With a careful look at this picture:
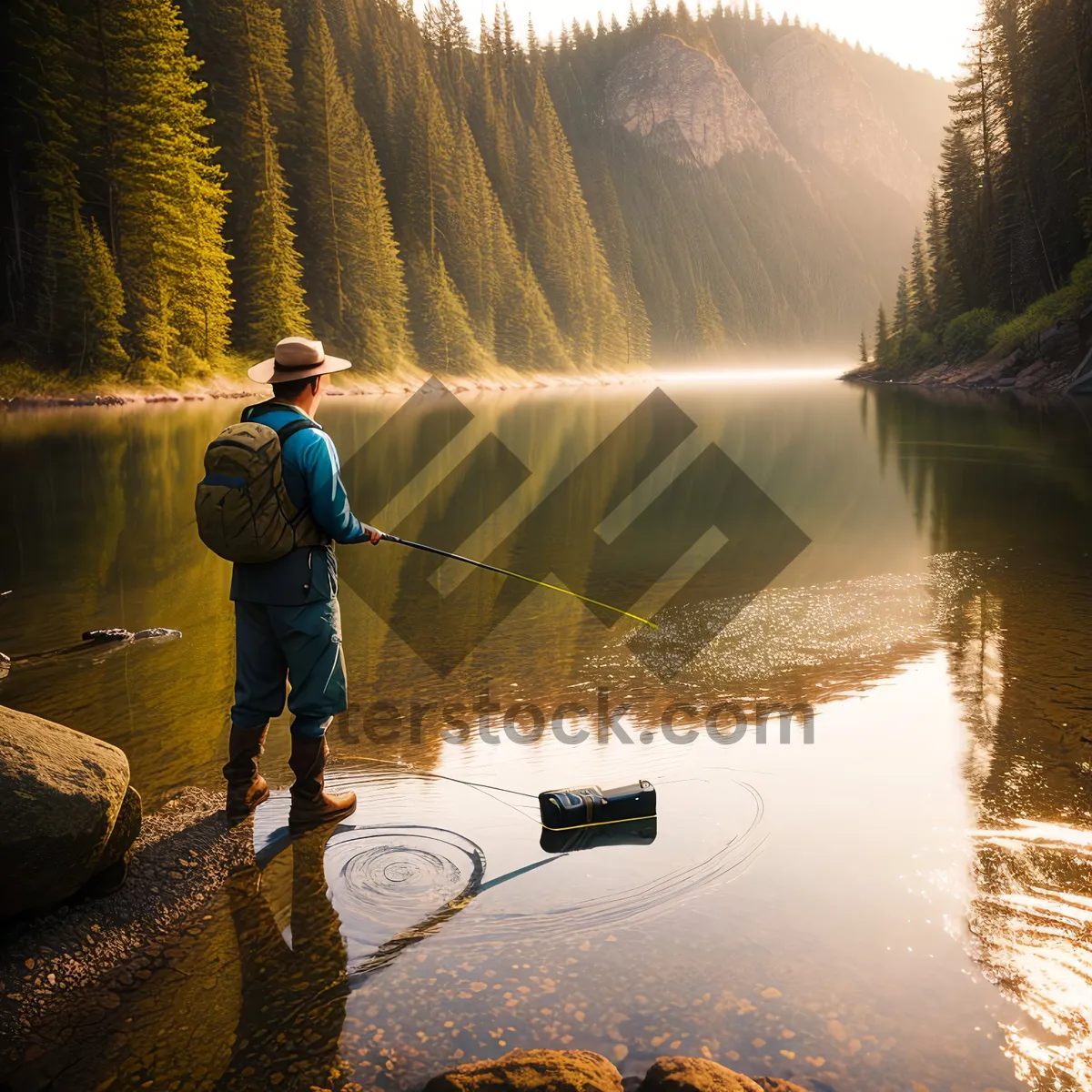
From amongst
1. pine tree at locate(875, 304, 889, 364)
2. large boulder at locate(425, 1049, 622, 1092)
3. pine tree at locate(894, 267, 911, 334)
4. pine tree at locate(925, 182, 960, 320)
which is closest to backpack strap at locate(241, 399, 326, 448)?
large boulder at locate(425, 1049, 622, 1092)

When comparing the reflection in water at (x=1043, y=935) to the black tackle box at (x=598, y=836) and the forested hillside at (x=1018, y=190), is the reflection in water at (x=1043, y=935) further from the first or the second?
the forested hillside at (x=1018, y=190)

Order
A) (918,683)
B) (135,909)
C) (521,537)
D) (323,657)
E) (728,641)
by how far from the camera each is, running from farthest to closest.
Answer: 1. (521,537)
2. (728,641)
3. (918,683)
4. (323,657)
5. (135,909)

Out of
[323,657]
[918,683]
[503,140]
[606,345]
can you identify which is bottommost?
[918,683]

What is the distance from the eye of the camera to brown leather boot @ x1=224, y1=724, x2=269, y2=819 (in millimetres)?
5055

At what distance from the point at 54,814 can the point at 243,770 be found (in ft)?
3.97

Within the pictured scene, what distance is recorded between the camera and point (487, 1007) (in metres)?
3.71

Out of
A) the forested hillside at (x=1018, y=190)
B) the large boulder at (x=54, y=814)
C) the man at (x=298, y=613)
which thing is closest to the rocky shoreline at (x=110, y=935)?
the large boulder at (x=54, y=814)

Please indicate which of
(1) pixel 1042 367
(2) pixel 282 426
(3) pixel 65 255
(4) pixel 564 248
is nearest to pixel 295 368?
(2) pixel 282 426

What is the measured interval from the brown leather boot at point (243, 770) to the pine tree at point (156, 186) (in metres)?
41.3

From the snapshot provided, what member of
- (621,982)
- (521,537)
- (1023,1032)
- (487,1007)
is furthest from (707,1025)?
(521,537)

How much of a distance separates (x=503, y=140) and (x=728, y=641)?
362 ft

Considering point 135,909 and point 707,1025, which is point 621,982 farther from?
point 135,909

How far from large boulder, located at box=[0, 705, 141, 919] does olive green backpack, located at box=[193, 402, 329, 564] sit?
3.53ft

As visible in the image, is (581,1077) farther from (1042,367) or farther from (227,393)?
(1042,367)
